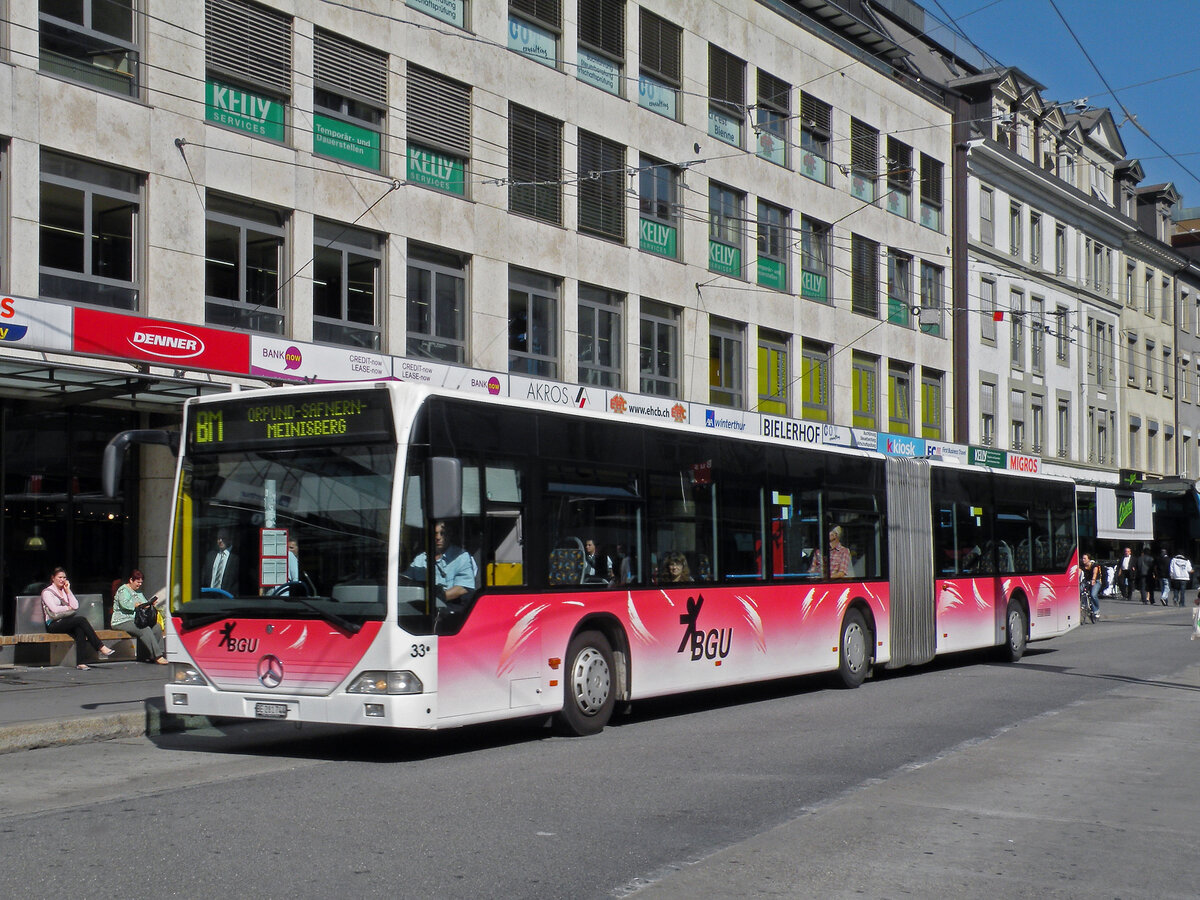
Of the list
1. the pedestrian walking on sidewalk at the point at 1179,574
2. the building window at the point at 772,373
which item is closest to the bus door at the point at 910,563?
the building window at the point at 772,373

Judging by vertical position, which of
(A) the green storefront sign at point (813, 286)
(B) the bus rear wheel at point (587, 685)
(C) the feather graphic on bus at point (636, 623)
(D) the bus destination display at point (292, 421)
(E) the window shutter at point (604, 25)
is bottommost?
(B) the bus rear wheel at point (587, 685)

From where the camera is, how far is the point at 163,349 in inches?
722

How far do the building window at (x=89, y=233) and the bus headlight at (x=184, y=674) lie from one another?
8.67 meters

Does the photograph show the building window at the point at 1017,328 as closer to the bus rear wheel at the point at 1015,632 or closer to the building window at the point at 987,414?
the building window at the point at 987,414

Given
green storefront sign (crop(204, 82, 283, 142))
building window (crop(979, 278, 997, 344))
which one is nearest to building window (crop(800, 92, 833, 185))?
building window (crop(979, 278, 997, 344))

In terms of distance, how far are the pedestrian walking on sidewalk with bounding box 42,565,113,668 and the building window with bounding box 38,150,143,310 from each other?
12.0 feet

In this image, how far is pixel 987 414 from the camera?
45.4m

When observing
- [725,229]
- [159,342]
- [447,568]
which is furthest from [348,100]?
[447,568]

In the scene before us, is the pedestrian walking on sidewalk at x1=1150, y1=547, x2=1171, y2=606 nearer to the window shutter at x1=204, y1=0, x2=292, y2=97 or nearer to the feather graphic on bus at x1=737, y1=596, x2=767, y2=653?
the feather graphic on bus at x1=737, y1=596, x2=767, y2=653

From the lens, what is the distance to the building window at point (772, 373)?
109 feet

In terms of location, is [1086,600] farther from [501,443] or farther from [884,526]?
[501,443]

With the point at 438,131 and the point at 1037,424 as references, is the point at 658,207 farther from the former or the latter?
the point at 1037,424

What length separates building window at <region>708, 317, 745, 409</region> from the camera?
31.4 metres

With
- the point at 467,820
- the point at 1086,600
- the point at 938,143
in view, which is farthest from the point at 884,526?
the point at 938,143
